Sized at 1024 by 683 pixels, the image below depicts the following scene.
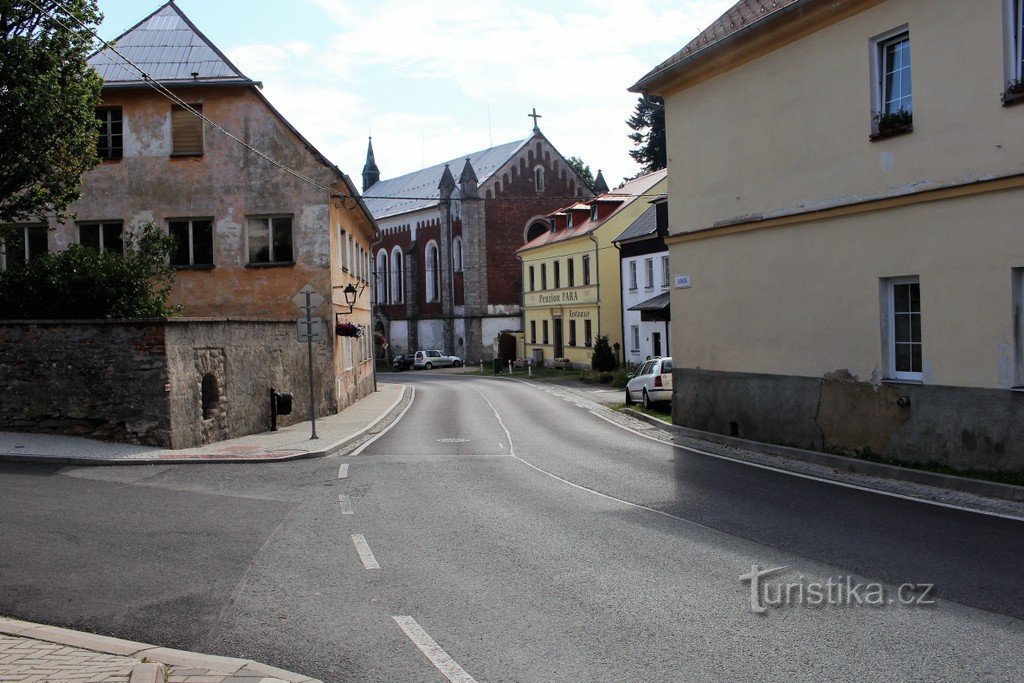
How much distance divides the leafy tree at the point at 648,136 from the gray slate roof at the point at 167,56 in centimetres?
5138

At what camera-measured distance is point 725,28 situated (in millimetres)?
18031

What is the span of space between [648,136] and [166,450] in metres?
66.8

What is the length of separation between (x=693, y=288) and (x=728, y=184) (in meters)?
2.42

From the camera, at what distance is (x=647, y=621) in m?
6.29

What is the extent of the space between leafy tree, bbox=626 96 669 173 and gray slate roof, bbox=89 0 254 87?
51384mm

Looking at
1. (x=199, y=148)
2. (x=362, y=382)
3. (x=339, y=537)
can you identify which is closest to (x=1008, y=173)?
(x=339, y=537)

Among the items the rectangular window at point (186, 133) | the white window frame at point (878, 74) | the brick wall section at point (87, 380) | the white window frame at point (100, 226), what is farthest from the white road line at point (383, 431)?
the white window frame at point (878, 74)

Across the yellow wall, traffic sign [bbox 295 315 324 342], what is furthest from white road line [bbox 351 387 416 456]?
the yellow wall

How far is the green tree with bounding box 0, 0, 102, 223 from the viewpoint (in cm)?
1716

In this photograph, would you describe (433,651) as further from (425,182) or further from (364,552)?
(425,182)

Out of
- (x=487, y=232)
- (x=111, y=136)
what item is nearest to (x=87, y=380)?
(x=111, y=136)

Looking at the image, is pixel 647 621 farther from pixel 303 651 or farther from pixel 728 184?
pixel 728 184

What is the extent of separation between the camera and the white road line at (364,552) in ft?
27.0
